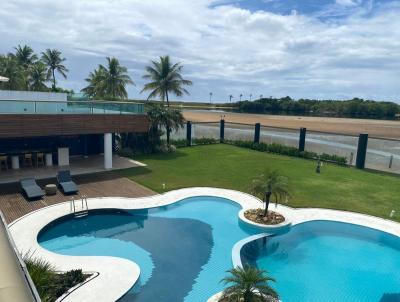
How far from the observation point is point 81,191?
62.9 feet

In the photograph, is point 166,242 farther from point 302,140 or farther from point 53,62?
point 53,62

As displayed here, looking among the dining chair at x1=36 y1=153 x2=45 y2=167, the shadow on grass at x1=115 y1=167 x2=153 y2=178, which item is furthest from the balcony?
the dining chair at x1=36 y1=153 x2=45 y2=167

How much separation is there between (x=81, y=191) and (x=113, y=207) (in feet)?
11.3

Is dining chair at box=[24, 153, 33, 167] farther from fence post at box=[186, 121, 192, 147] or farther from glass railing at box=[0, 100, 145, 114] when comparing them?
fence post at box=[186, 121, 192, 147]

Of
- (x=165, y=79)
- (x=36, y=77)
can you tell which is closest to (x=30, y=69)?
(x=36, y=77)

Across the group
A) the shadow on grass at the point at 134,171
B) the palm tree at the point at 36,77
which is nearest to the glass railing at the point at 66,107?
the shadow on grass at the point at 134,171

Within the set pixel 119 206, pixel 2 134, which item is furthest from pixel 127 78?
pixel 119 206

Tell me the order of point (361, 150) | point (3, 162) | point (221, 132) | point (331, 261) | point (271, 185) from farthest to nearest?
point (221, 132)
point (361, 150)
point (3, 162)
point (271, 185)
point (331, 261)

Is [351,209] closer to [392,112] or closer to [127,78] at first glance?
[127,78]

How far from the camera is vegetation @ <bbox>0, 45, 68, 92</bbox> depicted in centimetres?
4081

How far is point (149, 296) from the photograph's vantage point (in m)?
10.1

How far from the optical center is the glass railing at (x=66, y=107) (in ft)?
61.2

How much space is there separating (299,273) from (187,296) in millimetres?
4695

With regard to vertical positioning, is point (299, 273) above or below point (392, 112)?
below
